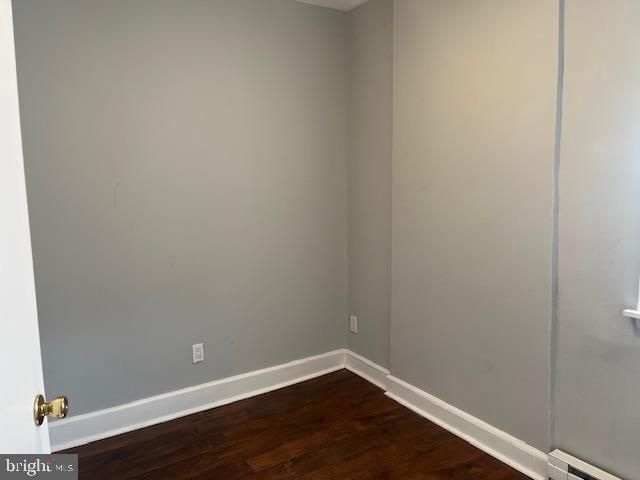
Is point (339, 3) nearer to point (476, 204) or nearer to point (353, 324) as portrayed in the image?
point (476, 204)

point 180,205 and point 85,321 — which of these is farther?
point 180,205

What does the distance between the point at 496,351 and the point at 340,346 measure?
1316 millimetres

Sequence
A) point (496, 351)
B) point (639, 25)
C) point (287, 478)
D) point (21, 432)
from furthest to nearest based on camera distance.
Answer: point (496, 351), point (287, 478), point (639, 25), point (21, 432)

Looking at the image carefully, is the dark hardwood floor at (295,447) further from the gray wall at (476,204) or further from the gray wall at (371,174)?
the gray wall at (371,174)

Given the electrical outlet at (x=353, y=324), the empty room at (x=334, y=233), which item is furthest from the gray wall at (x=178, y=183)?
the electrical outlet at (x=353, y=324)

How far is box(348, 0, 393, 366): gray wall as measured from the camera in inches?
111

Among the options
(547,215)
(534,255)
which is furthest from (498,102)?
(534,255)

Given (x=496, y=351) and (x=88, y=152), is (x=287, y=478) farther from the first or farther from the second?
(x=88, y=152)

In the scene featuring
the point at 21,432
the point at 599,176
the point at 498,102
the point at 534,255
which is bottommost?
the point at 21,432

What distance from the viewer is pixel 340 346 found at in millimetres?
3297

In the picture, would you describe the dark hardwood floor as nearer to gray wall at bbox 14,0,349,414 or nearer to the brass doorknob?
gray wall at bbox 14,0,349,414

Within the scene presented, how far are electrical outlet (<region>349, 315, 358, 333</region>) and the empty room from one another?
2 cm

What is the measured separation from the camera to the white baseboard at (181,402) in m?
2.35

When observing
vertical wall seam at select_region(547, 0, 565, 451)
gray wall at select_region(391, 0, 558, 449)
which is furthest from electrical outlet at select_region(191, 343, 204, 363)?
vertical wall seam at select_region(547, 0, 565, 451)
